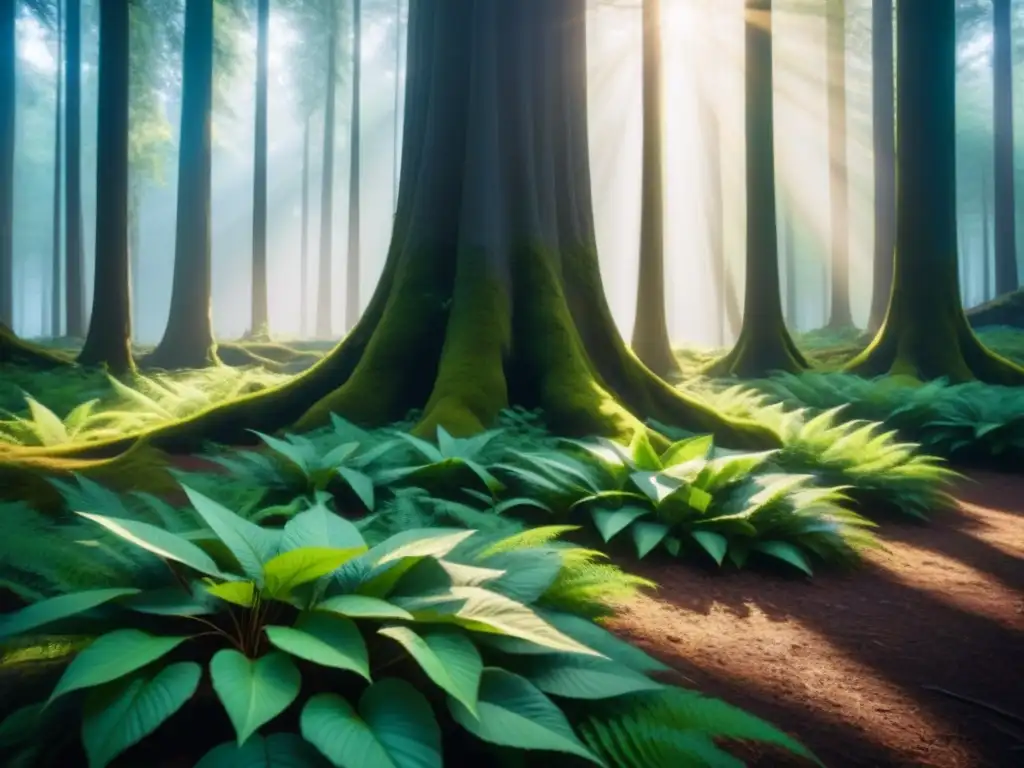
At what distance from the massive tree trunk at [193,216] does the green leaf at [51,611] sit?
13217 mm

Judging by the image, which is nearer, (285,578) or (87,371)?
(285,578)

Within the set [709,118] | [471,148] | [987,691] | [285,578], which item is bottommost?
[987,691]

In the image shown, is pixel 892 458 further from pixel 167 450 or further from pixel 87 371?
pixel 87 371

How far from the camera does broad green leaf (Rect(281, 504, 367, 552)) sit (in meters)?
2.14

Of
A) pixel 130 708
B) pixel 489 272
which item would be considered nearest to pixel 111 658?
pixel 130 708

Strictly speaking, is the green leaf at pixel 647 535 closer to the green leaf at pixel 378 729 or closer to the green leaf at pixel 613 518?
the green leaf at pixel 613 518

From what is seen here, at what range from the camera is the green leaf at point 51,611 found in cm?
162

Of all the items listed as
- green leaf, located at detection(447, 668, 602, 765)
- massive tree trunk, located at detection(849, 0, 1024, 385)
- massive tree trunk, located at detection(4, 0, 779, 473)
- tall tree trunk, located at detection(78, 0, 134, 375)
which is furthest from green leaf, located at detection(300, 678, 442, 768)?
tall tree trunk, located at detection(78, 0, 134, 375)

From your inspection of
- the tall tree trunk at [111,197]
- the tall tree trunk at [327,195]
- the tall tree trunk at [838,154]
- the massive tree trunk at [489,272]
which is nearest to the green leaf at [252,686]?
the massive tree trunk at [489,272]

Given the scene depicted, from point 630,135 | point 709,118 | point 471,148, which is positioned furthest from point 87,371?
point 630,135

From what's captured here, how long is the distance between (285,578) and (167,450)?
153 inches

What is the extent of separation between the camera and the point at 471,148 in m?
6.26

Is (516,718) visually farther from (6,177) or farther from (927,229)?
(6,177)

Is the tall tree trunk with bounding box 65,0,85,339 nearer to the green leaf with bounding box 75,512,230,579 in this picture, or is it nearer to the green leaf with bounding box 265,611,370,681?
the green leaf with bounding box 75,512,230,579
